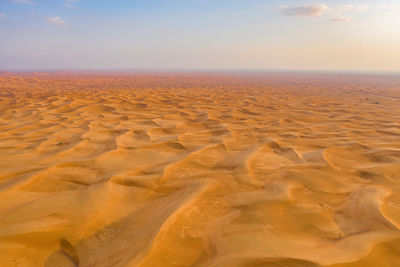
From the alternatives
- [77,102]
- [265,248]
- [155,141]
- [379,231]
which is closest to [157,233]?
[265,248]

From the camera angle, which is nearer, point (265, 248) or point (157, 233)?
point (265, 248)

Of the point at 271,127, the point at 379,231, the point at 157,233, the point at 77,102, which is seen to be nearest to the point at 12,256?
the point at 157,233

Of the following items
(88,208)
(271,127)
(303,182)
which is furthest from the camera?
(271,127)

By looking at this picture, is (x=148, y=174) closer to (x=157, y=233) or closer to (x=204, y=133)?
(x=157, y=233)

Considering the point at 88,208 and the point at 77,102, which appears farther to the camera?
the point at 77,102

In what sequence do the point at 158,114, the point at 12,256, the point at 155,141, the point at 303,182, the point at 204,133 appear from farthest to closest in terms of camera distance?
the point at 158,114
the point at 204,133
the point at 155,141
the point at 303,182
the point at 12,256

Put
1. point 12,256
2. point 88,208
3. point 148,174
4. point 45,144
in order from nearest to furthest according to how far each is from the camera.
Answer: 1. point 12,256
2. point 88,208
3. point 148,174
4. point 45,144

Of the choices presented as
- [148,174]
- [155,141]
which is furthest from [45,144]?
[148,174]

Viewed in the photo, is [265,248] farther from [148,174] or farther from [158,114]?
[158,114]

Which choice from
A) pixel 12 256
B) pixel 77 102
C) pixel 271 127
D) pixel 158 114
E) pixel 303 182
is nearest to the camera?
pixel 12 256
